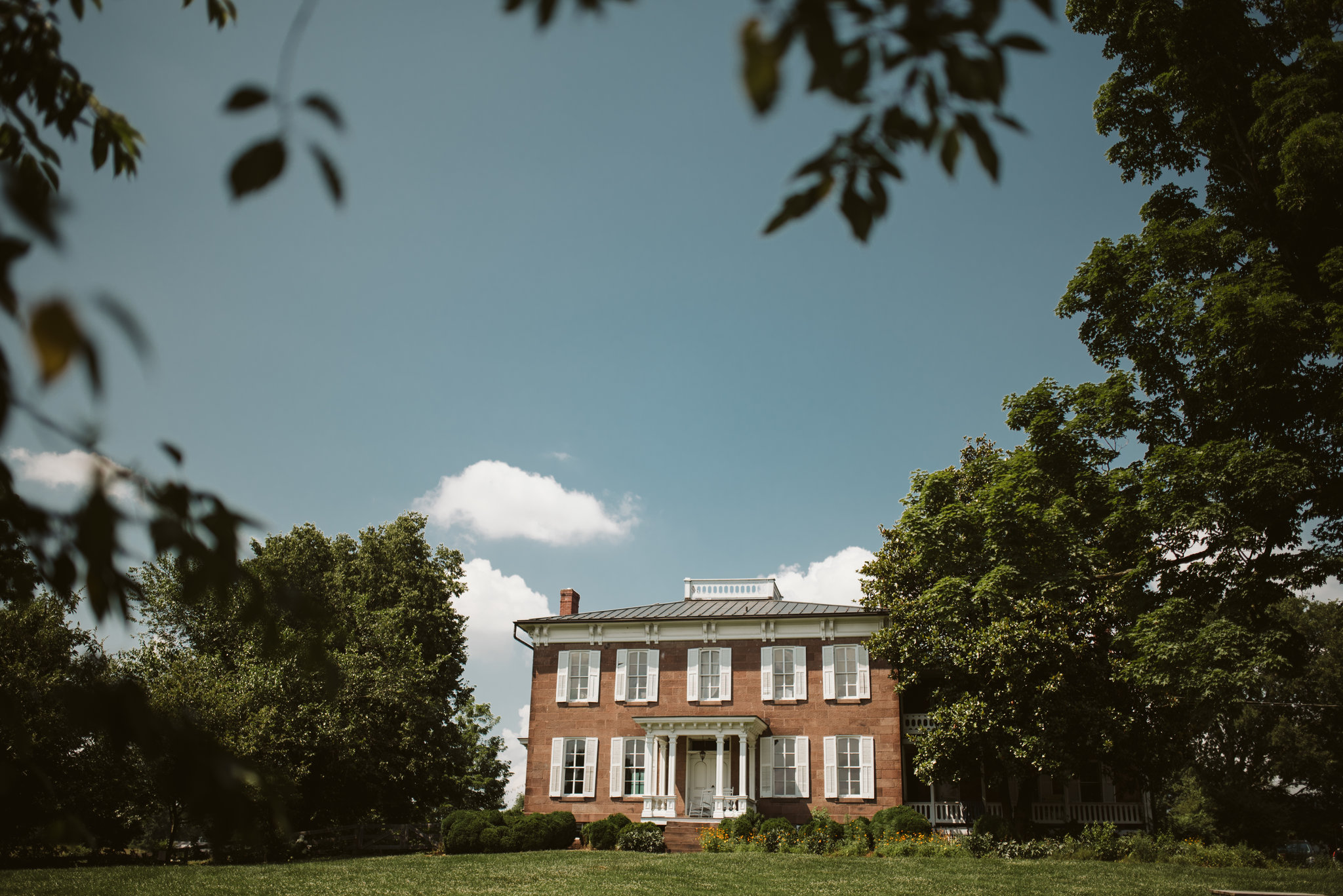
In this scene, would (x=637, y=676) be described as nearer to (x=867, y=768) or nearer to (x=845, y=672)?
(x=845, y=672)

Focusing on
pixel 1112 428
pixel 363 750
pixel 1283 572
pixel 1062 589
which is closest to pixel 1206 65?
pixel 1112 428

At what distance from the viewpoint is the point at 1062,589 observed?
67.7ft

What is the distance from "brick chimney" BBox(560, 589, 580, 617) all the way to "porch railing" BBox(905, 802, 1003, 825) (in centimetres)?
1471

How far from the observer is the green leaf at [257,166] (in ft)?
5.62

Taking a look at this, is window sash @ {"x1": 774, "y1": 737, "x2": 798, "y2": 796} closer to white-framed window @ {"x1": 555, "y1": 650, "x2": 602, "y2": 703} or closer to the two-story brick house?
the two-story brick house

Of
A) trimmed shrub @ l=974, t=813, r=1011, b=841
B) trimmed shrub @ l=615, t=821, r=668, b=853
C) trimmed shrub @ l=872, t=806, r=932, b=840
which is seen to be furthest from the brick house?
trimmed shrub @ l=974, t=813, r=1011, b=841

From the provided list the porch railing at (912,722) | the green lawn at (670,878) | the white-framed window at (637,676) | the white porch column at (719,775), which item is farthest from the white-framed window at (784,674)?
the green lawn at (670,878)

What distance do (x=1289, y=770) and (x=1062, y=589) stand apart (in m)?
31.7

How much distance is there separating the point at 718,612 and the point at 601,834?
9297 mm

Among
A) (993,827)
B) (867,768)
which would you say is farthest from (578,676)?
(993,827)

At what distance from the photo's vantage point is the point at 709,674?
30578mm

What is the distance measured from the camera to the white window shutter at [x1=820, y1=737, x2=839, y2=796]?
27.8 m

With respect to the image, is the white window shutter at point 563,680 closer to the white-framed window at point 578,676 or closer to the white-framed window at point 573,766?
the white-framed window at point 578,676

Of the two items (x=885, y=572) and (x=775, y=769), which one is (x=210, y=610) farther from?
(x=885, y=572)
